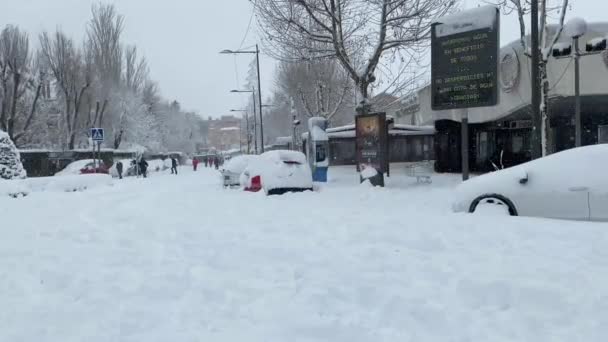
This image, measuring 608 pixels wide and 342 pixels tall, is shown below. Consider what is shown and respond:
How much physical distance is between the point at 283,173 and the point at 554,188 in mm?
7812

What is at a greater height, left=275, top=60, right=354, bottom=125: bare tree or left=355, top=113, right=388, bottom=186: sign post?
left=275, top=60, right=354, bottom=125: bare tree

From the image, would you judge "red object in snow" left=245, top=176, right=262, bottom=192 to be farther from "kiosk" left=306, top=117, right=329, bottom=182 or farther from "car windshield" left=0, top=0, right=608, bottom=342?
"kiosk" left=306, top=117, right=329, bottom=182

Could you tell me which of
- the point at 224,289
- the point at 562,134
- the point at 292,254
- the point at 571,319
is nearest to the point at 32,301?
the point at 224,289

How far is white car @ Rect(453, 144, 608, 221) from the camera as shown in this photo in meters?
7.36

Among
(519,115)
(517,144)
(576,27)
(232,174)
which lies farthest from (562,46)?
(232,174)

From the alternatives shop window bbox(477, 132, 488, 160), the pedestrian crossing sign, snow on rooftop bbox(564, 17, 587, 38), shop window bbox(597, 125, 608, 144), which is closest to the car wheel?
snow on rooftop bbox(564, 17, 587, 38)

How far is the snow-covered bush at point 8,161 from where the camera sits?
764 inches

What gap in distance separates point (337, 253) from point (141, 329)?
8.84 ft

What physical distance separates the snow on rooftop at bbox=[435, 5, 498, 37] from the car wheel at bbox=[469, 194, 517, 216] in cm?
587

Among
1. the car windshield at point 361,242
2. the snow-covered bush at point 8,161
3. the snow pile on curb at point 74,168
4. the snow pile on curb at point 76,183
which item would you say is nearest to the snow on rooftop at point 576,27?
the car windshield at point 361,242

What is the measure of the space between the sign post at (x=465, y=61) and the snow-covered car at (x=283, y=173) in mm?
A: 4195

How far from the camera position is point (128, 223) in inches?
353

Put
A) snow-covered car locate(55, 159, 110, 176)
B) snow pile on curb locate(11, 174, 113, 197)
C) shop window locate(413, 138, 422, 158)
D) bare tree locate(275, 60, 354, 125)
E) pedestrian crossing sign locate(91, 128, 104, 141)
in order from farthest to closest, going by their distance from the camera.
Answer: bare tree locate(275, 60, 354, 125) < snow-covered car locate(55, 159, 110, 176) < shop window locate(413, 138, 422, 158) < pedestrian crossing sign locate(91, 128, 104, 141) < snow pile on curb locate(11, 174, 113, 197)

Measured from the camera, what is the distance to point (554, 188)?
7637 millimetres
